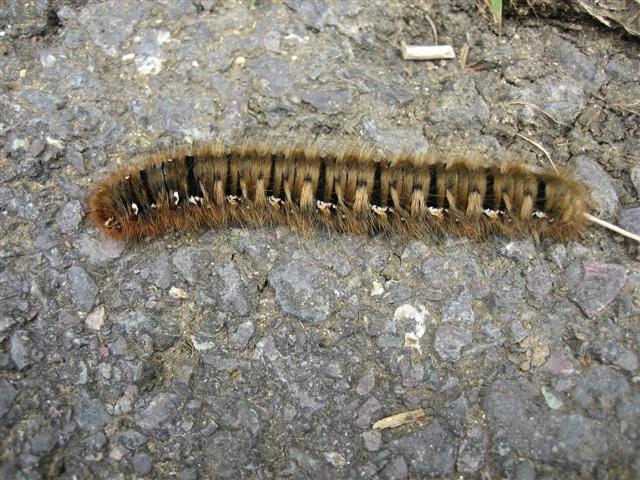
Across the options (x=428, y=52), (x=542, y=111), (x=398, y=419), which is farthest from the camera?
(x=428, y=52)

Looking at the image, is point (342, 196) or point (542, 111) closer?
point (342, 196)

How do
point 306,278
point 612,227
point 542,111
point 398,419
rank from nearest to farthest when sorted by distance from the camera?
point 398,419
point 306,278
point 612,227
point 542,111

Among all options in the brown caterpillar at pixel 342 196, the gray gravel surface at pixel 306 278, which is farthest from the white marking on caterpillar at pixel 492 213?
the gray gravel surface at pixel 306 278

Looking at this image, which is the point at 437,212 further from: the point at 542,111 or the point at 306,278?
the point at 542,111

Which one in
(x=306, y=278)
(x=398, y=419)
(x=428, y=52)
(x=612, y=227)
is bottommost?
(x=398, y=419)

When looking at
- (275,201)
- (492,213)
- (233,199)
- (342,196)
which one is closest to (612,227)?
(492,213)

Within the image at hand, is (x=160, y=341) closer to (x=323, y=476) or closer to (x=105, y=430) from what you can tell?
(x=105, y=430)
